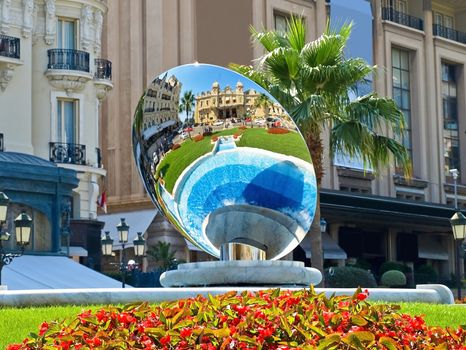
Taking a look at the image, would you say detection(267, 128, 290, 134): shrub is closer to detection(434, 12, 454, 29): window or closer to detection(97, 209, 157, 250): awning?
detection(97, 209, 157, 250): awning

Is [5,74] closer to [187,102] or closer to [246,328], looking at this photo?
[187,102]

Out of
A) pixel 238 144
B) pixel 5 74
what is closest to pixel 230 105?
pixel 238 144

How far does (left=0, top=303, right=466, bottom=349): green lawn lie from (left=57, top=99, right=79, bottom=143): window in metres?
26.3

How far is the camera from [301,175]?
1647 cm

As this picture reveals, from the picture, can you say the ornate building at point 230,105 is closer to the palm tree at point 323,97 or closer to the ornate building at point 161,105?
the ornate building at point 161,105

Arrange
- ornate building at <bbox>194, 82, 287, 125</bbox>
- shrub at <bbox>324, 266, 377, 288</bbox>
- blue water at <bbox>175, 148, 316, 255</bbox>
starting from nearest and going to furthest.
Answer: blue water at <bbox>175, 148, 316, 255</bbox> → ornate building at <bbox>194, 82, 287, 125</bbox> → shrub at <bbox>324, 266, 377, 288</bbox>

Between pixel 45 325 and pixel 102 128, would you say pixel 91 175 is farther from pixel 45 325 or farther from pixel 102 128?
pixel 45 325

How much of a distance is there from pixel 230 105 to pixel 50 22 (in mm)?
24890

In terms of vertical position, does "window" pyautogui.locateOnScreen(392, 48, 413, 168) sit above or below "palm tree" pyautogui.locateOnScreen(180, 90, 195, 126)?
above

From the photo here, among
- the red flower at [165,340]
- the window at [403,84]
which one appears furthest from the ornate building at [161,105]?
the window at [403,84]

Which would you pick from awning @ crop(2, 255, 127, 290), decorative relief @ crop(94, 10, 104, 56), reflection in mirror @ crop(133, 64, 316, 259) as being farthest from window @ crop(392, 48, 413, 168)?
reflection in mirror @ crop(133, 64, 316, 259)

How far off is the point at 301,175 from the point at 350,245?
47012 mm

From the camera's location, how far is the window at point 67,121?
41.0 metres

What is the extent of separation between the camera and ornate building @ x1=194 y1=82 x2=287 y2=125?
1642 centimetres
